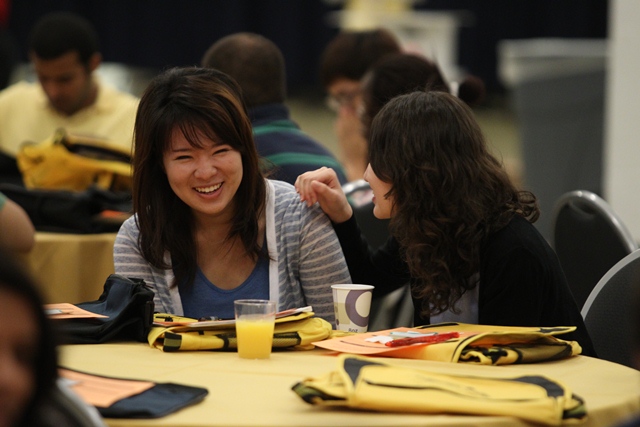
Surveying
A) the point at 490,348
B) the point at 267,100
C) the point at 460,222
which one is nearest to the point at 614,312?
the point at 460,222

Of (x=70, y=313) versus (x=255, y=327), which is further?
(x=70, y=313)

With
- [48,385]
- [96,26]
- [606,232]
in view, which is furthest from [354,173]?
[96,26]

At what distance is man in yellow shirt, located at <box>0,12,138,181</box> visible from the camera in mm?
4242

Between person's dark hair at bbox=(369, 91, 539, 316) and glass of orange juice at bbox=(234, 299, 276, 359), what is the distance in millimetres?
394

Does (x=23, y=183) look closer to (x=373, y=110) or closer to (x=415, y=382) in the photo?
(x=373, y=110)

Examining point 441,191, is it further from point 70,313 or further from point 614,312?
point 70,313

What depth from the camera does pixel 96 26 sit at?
9.15 meters

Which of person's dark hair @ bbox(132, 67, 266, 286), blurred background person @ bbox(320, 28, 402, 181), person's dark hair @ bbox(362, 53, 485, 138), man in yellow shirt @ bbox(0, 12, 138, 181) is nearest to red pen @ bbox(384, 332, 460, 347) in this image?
person's dark hair @ bbox(132, 67, 266, 286)

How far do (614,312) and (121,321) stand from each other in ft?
3.53

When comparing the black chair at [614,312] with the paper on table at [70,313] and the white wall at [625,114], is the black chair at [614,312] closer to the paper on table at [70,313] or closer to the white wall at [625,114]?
the paper on table at [70,313]

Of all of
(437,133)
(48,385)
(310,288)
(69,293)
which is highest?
(437,133)

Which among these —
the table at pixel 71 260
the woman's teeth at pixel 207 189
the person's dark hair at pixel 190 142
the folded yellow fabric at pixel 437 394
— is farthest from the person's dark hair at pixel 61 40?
the folded yellow fabric at pixel 437 394

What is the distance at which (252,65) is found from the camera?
330 centimetres

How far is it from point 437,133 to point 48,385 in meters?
1.18
